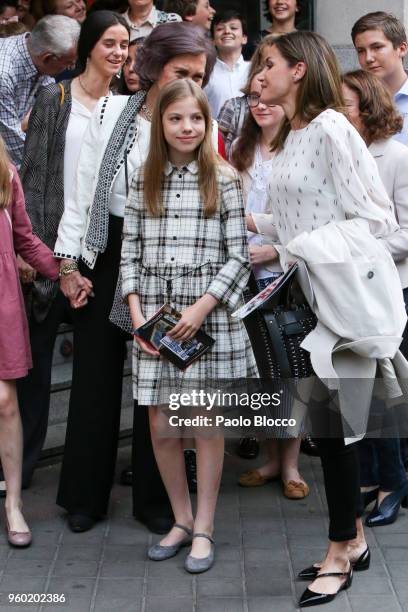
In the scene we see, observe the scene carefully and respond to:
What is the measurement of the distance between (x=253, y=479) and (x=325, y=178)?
1.93 metres

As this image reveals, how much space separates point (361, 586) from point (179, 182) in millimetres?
1720

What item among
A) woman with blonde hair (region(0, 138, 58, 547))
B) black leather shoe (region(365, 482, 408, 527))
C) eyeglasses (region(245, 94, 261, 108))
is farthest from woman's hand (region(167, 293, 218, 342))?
eyeglasses (region(245, 94, 261, 108))

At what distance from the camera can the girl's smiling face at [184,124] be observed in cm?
461

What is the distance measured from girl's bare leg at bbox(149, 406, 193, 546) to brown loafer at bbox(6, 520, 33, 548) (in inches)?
22.6

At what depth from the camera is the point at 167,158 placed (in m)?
4.70

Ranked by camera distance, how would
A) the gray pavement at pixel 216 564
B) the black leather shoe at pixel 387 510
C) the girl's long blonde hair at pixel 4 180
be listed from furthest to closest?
the black leather shoe at pixel 387 510, the girl's long blonde hair at pixel 4 180, the gray pavement at pixel 216 564

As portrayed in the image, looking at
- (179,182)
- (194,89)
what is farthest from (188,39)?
(179,182)

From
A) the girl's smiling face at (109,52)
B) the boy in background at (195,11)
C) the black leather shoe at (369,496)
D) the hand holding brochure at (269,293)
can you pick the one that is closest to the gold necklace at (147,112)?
the girl's smiling face at (109,52)

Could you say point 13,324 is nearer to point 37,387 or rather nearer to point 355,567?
point 37,387

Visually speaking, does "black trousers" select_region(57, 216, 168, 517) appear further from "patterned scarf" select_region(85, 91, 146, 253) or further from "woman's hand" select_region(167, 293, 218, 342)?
"woman's hand" select_region(167, 293, 218, 342)

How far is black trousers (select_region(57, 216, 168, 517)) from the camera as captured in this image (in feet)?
16.8

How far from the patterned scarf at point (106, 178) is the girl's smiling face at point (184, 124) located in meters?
0.33

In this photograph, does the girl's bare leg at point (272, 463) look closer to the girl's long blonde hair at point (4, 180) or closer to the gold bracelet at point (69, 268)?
the gold bracelet at point (69, 268)

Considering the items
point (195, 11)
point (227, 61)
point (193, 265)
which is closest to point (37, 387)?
point (193, 265)
